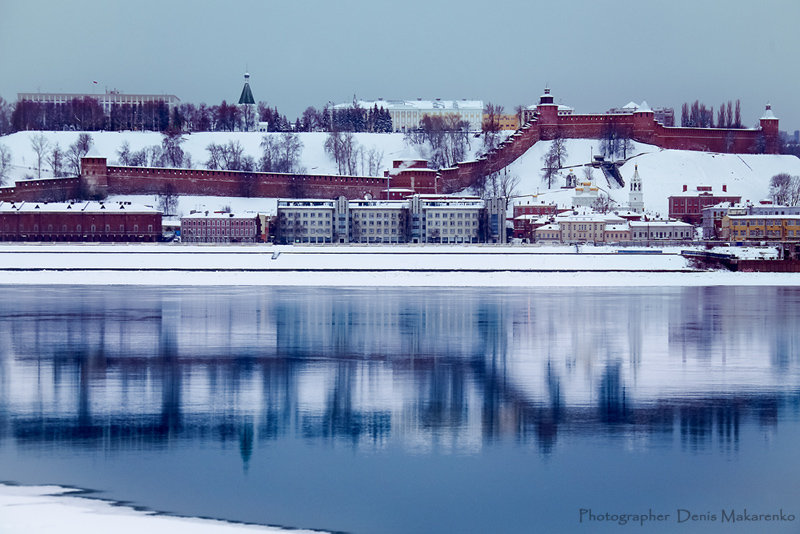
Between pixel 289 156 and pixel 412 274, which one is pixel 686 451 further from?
pixel 289 156

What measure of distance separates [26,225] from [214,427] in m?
42.7

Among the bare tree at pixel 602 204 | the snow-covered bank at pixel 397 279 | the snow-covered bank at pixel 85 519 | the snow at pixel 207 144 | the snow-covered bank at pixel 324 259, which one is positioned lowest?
the snow-covered bank at pixel 85 519

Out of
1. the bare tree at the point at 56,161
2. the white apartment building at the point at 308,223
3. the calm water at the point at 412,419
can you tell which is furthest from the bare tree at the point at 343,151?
the calm water at the point at 412,419

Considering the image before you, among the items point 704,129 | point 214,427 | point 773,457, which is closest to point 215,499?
point 214,427

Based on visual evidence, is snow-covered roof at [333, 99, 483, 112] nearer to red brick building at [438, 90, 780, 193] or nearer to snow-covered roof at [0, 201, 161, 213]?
red brick building at [438, 90, 780, 193]

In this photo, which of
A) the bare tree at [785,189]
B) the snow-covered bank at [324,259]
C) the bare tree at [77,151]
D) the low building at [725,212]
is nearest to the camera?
the snow-covered bank at [324,259]

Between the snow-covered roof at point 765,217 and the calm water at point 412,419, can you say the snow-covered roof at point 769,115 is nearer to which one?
the snow-covered roof at point 765,217

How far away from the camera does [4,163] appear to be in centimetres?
6612

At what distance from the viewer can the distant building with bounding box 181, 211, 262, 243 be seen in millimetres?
49062

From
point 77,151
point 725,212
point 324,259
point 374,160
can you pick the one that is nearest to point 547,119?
point 374,160

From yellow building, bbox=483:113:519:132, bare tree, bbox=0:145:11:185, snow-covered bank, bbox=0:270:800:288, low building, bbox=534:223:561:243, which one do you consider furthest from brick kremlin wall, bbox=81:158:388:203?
yellow building, bbox=483:113:519:132

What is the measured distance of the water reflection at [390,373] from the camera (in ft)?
32.4

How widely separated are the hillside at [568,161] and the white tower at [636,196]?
107cm

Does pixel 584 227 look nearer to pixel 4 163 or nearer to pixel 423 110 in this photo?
pixel 4 163
